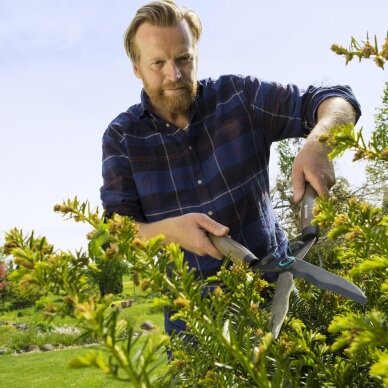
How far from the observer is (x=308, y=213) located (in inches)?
64.1

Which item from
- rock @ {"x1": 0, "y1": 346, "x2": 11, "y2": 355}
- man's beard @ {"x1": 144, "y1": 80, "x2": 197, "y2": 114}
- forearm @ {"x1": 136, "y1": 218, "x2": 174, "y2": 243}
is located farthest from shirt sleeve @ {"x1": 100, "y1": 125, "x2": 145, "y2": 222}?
rock @ {"x1": 0, "y1": 346, "x2": 11, "y2": 355}

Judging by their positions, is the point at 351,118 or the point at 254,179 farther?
the point at 254,179

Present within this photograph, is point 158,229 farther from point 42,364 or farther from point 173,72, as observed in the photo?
point 42,364

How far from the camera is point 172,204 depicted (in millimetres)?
3389

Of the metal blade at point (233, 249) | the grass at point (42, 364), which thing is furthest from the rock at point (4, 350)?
the metal blade at point (233, 249)

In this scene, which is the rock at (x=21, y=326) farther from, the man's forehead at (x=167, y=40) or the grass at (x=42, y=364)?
the man's forehead at (x=167, y=40)

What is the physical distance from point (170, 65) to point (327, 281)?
2.53 metres

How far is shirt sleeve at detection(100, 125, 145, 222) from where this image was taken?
3.35m

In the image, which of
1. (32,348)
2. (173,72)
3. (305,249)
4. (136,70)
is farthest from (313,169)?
(32,348)

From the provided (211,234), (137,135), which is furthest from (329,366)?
(137,135)

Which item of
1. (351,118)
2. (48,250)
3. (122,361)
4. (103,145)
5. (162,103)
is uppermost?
(162,103)

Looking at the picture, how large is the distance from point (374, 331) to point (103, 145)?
321 centimetres

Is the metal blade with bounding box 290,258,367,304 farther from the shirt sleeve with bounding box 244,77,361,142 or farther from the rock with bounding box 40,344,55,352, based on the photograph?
the rock with bounding box 40,344,55,352

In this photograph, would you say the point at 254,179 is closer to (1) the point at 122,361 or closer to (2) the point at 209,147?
(2) the point at 209,147
